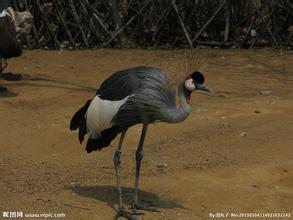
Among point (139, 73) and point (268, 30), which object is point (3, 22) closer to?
point (139, 73)

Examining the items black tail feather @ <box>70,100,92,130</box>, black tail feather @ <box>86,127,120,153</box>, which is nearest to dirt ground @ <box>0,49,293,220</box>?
black tail feather @ <box>86,127,120,153</box>

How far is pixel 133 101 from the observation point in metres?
4.90

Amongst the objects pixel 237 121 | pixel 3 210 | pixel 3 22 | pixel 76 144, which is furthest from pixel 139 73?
pixel 3 22

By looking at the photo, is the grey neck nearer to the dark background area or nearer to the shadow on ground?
the shadow on ground

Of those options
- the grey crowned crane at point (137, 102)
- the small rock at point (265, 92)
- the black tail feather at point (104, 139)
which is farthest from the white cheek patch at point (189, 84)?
the small rock at point (265, 92)

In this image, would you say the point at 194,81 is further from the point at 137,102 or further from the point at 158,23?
the point at 158,23

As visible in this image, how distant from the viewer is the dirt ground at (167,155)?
5.28 m

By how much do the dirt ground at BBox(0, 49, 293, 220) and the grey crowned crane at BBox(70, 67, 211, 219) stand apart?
0.21 meters

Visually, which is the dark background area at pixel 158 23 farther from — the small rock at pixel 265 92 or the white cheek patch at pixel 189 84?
the white cheek patch at pixel 189 84

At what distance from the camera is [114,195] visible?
545cm

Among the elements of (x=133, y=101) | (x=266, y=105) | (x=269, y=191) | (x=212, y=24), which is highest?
(x=133, y=101)

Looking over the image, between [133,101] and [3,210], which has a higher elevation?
[133,101]

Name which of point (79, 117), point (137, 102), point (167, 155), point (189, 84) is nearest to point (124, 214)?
point (137, 102)

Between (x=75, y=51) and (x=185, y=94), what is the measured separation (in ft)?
23.8
